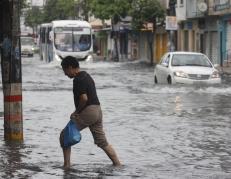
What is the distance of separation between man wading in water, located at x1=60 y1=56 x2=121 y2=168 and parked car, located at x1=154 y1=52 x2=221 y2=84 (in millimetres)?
15812

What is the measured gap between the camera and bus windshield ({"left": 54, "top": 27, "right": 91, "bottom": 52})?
169 ft

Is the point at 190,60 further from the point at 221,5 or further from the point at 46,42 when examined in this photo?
the point at 46,42

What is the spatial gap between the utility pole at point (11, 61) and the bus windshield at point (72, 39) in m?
38.9

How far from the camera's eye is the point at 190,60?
88.9ft

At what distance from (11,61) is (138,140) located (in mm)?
2746

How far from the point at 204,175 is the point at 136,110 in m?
9.32

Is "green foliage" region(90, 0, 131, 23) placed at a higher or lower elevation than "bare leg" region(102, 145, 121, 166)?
higher

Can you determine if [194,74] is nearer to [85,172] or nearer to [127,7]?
[85,172]

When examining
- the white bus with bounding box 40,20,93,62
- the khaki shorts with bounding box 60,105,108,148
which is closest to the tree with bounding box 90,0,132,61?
the white bus with bounding box 40,20,93,62

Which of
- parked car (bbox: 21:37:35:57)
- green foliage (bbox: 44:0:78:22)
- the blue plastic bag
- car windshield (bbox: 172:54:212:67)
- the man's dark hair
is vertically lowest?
parked car (bbox: 21:37:35:57)

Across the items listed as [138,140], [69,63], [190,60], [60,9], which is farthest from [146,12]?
[69,63]

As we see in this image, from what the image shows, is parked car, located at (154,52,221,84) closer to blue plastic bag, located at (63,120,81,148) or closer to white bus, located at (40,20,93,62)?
blue plastic bag, located at (63,120,81,148)

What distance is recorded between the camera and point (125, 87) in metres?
29.2

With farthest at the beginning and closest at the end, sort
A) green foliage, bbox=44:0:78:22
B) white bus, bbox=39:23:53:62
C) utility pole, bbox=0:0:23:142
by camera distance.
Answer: green foliage, bbox=44:0:78:22 → white bus, bbox=39:23:53:62 → utility pole, bbox=0:0:23:142
